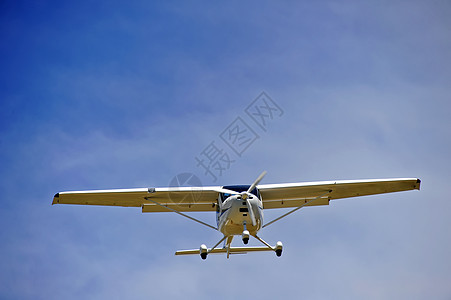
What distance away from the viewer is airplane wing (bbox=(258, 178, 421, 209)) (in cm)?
2730

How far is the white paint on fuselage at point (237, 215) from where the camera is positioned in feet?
78.5

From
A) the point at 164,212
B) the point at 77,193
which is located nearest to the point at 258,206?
the point at 164,212

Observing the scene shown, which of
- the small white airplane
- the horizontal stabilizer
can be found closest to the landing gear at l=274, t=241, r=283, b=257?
the small white airplane

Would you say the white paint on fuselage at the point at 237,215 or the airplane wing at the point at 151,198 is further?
the airplane wing at the point at 151,198

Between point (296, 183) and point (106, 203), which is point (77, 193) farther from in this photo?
point (296, 183)

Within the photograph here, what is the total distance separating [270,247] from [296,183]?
11.0 ft

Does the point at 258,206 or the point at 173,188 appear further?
the point at 173,188

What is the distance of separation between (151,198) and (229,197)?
4.99 metres

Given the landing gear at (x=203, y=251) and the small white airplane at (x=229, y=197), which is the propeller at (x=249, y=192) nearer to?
the small white airplane at (x=229, y=197)

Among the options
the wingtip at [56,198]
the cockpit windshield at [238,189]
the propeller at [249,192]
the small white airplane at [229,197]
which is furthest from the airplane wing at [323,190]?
the wingtip at [56,198]

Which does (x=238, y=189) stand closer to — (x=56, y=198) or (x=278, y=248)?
(x=278, y=248)

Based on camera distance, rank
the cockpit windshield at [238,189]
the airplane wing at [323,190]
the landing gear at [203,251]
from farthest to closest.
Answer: the airplane wing at [323,190] → the landing gear at [203,251] → the cockpit windshield at [238,189]

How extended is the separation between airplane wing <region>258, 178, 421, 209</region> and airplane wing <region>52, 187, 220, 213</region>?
2648 mm

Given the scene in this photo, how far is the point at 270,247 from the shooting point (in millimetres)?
25734
